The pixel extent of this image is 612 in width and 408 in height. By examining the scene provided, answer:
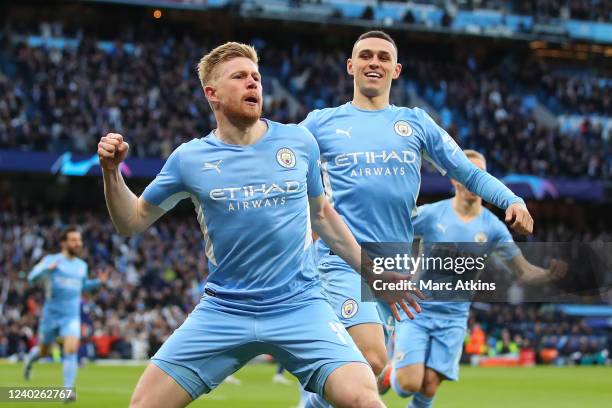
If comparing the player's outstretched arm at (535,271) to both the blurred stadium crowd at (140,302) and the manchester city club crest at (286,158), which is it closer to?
the manchester city club crest at (286,158)

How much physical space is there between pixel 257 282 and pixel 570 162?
35.8m

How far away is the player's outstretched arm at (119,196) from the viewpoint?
227 inches

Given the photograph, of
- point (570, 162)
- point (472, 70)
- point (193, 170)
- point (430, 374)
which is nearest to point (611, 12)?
point (472, 70)

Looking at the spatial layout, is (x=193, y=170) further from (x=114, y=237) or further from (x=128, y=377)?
(x=114, y=237)

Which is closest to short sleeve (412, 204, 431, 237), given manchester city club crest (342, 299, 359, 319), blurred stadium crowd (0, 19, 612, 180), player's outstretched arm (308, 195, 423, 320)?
manchester city club crest (342, 299, 359, 319)

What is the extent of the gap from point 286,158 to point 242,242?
55cm

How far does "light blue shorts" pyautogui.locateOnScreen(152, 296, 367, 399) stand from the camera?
5941 millimetres

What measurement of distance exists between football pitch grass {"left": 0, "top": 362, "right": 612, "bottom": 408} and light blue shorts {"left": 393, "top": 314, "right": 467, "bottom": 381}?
13.5 feet

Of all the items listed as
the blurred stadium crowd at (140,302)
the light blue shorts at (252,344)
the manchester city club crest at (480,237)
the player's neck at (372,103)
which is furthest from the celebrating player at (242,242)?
the blurred stadium crowd at (140,302)

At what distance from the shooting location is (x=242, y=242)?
618 cm

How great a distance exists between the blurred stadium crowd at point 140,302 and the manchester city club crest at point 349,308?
19.4 metres

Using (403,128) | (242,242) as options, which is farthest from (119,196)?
(403,128)

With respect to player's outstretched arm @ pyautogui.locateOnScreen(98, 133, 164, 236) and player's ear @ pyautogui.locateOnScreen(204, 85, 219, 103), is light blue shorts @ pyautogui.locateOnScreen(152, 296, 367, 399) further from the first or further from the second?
player's ear @ pyautogui.locateOnScreen(204, 85, 219, 103)

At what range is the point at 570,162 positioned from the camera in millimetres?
40469
